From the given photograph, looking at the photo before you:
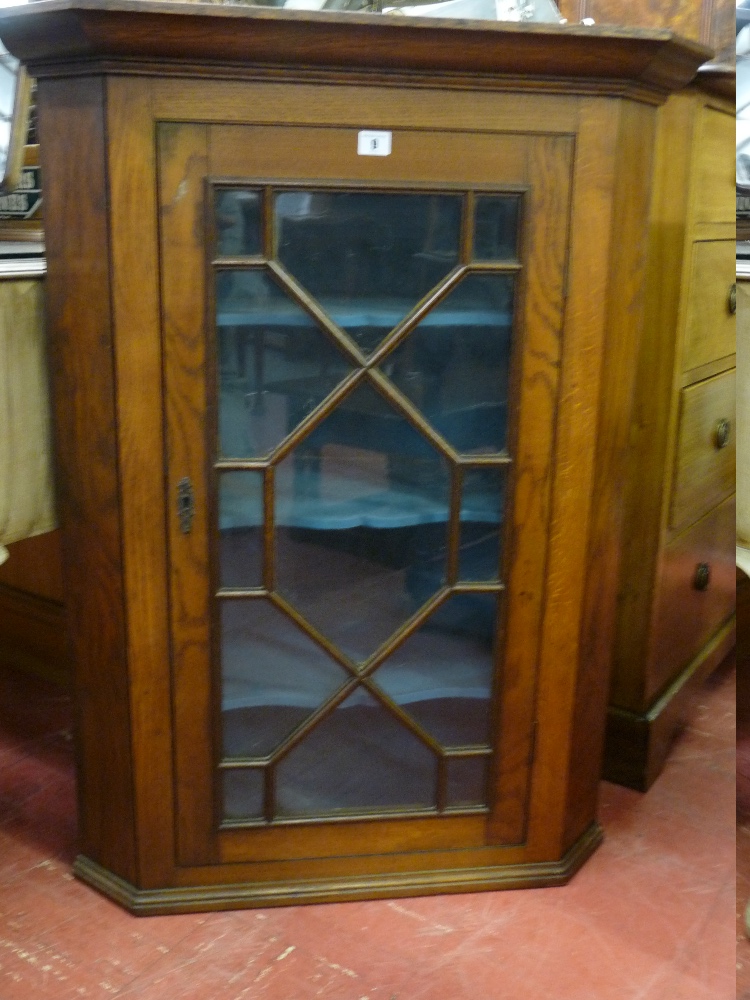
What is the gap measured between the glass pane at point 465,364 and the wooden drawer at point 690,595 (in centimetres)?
56

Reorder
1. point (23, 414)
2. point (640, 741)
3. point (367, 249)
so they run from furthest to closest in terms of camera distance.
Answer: point (640, 741), point (23, 414), point (367, 249)

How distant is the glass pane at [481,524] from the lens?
137cm

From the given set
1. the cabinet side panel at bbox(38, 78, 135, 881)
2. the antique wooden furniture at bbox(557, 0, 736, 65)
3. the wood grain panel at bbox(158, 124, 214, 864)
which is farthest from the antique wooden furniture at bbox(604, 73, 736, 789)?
the cabinet side panel at bbox(38, 78, 135, 881)

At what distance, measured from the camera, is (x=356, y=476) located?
4.49 feet

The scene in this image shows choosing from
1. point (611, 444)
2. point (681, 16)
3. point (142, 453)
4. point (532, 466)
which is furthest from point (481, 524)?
point (681, 16)

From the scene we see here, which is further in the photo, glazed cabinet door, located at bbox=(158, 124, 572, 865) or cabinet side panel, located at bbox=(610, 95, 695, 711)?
cabinet side panel, located at bbox=(610, 95, 695, 711)

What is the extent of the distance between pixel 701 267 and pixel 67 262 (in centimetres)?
100

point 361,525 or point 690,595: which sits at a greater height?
point 361,525

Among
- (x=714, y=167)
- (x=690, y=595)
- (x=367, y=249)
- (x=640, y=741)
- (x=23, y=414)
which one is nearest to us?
(x=367, y=249)

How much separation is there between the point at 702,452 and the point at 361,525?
74cm

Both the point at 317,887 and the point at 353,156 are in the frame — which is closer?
the point at 353,156

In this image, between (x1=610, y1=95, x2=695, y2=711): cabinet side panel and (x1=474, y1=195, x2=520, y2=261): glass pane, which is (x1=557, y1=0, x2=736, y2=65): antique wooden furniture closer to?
(x1=610, y1=95, x2=695, y2=711): cabinet side panel

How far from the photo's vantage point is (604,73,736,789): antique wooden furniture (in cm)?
158

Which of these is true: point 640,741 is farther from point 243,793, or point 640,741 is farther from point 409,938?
point 243,793
